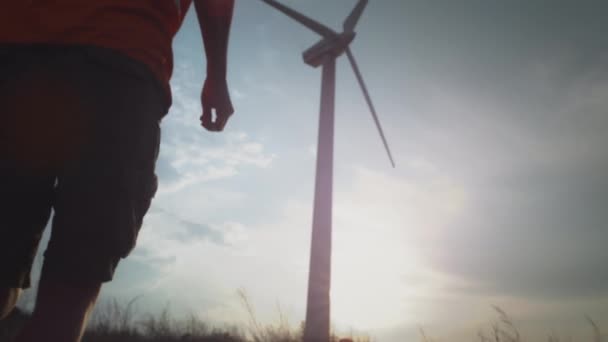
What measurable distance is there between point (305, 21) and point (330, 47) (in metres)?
1.30

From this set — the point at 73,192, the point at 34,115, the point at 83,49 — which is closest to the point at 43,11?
the point at 83,49

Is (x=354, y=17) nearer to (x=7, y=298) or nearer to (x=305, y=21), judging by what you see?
(x=305, y=21)

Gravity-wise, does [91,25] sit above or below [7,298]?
above

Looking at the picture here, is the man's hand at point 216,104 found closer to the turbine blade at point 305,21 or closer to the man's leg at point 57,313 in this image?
the man's leg at point 57,313

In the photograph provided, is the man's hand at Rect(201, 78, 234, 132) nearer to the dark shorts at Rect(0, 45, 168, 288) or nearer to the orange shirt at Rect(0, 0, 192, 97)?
the orange shirt at Rect(0, 0, 192, 97)

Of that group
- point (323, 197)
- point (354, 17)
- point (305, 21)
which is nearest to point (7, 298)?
point (323, 197)

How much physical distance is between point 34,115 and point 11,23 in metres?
0.35

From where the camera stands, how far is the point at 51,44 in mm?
1353

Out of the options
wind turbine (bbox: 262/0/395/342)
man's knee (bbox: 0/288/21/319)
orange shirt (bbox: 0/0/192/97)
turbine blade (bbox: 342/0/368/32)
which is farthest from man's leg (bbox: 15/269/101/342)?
turbine blade (bbox: 342/0/368/32)

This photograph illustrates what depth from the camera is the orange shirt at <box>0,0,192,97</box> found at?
1.36 meters

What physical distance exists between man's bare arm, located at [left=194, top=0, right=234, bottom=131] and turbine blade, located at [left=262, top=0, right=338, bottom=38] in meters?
14.0

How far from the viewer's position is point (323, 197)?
12.6 m

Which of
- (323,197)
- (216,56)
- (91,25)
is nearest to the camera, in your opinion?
(91,25)

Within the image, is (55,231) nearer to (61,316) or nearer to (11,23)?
(61,316)
